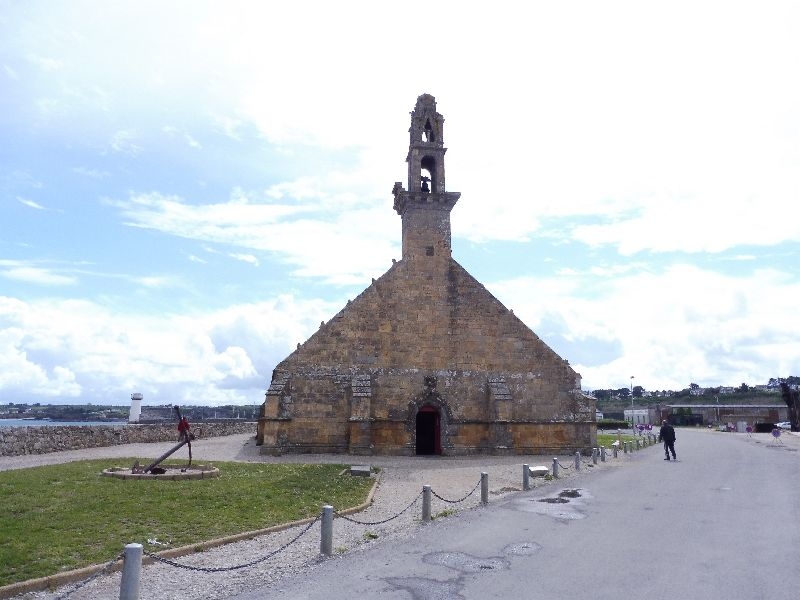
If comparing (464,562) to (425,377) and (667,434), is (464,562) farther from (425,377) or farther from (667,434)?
(667,434)

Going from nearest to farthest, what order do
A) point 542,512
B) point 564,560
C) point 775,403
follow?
point 564,560 < point 542,512 < point 775,403

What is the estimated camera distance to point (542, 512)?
13211 millimetres

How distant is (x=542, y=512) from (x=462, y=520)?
7.12 feet

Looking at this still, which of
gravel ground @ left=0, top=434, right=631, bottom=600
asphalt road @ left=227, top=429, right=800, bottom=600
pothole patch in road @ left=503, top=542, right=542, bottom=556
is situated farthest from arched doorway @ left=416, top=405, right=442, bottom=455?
pothole patch in road @ left=503, top=542, right=542, bottom=556

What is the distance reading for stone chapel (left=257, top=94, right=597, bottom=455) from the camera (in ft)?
86.8

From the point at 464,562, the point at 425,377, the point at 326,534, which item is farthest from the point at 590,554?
the point at 425,377

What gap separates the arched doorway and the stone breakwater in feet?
47.5

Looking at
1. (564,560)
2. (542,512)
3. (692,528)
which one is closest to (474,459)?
(542,512)

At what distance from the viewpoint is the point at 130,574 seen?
6.30m

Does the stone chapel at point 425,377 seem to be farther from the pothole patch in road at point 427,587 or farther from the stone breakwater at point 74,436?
the pothole patch in road at point 427,587

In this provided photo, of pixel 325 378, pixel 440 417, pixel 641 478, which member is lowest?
pixel 641 478

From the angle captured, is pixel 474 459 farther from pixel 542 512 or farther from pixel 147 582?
pixel 147 582

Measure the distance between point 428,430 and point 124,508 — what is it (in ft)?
61.9

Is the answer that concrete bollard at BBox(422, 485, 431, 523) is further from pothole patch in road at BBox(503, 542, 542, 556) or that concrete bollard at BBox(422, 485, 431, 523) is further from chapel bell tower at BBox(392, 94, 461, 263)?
chapel bell tower at BBox(392, 94, 461, 263)
